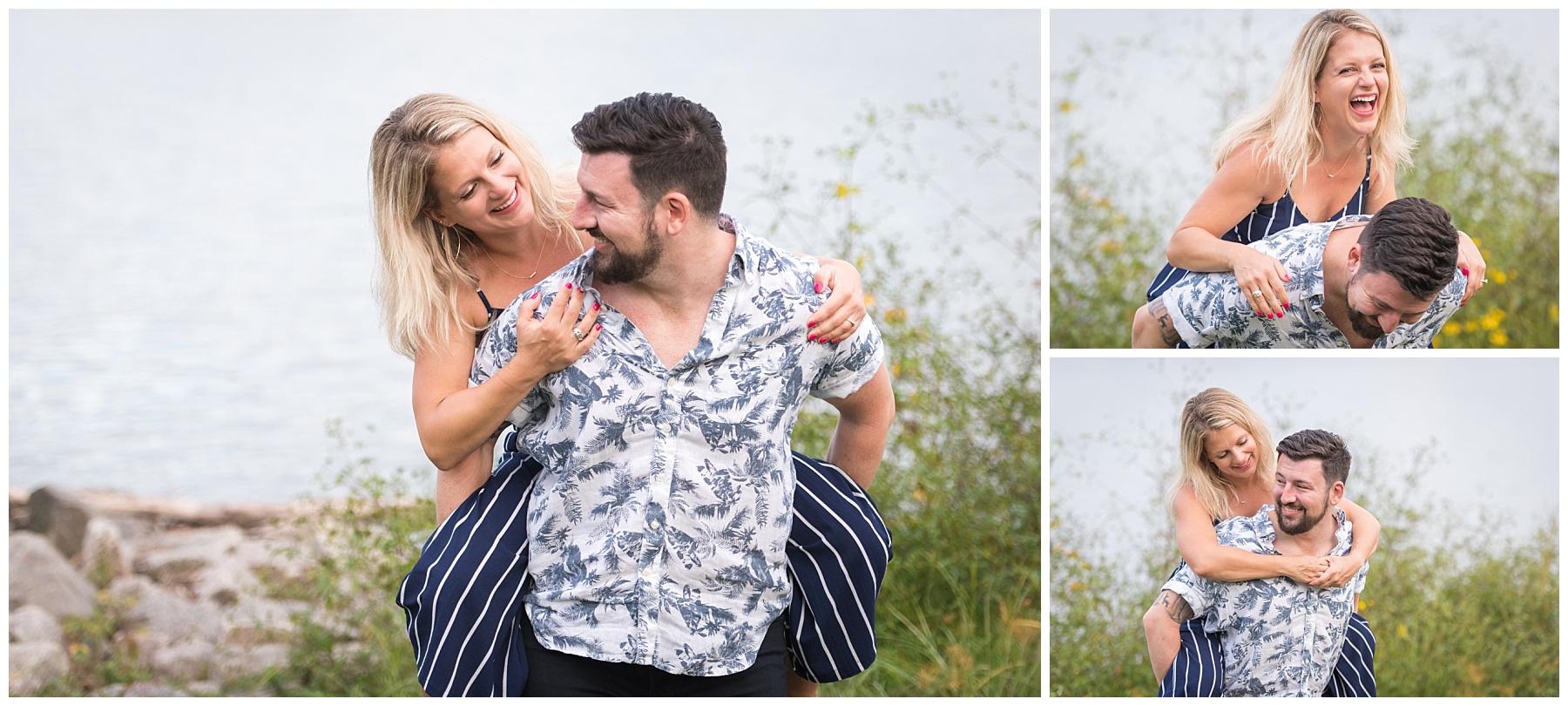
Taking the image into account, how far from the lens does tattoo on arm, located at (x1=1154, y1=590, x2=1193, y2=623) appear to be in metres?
3.18

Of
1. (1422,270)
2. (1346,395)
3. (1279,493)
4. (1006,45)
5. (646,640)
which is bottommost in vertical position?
(646,640)

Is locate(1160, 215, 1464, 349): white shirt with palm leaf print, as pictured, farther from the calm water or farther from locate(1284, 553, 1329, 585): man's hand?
the calm water

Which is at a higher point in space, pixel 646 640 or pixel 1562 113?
pixel 1562 113

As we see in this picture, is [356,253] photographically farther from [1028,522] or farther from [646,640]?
[646,640]

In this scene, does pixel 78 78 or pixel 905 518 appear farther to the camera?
pixel 78 78

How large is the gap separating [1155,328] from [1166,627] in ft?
2.42

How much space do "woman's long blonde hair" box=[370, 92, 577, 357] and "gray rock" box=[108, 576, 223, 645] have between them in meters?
2.90

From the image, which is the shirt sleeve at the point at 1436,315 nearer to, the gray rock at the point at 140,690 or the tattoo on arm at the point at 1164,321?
the tattoo on arm at the point at 1164,321

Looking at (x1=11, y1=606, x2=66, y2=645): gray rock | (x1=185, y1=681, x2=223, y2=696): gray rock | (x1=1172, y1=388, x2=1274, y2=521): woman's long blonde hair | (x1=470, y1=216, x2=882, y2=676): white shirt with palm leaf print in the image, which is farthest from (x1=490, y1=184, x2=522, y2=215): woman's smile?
(x1=11, y1=606, x2=66, y2=645): gray rock

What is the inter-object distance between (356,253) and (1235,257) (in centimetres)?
397

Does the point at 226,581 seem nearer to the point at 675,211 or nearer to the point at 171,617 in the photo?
the point at 171,617

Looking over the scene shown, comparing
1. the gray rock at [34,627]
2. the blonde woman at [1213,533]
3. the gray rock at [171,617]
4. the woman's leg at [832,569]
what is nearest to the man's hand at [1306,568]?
the blonde woman at [1213,533]

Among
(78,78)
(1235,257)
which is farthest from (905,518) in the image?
(78,78)

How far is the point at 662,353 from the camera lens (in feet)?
7.95
